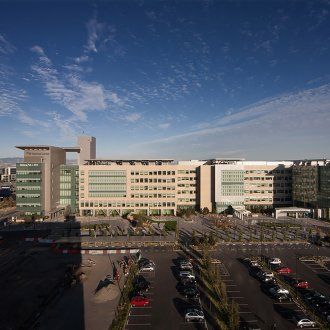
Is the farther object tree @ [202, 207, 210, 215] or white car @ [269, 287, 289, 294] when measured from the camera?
tree @ [202, 207, 210, 215]

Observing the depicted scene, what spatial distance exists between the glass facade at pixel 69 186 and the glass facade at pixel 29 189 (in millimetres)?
7444

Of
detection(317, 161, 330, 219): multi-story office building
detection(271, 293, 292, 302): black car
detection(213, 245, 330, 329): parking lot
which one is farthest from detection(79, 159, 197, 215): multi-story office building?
detection(271, 293, 292, 302): black car

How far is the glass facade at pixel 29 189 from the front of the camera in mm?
73938

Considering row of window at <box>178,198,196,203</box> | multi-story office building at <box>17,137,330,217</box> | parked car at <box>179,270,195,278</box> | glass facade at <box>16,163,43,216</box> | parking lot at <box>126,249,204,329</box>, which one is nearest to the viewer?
parking lot at <box>126,249,204,329</box>

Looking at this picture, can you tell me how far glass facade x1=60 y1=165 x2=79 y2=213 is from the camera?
8025 centimetres

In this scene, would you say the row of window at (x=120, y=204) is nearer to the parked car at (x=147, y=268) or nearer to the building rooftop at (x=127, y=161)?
the building rooftop at (x=127, y=161)

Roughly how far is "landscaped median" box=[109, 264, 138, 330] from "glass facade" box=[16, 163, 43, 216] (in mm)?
45777

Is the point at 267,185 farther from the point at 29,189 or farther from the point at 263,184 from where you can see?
the point at 29,189

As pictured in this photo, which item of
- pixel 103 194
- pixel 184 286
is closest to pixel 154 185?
pixel 103 194

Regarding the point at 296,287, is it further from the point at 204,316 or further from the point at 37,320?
the point at 37,320

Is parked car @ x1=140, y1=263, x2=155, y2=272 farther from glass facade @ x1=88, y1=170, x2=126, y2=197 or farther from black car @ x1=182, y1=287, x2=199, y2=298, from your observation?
glass facade @ x1=88, y1=170, x2=126, y2=197

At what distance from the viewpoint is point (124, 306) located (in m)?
28.6

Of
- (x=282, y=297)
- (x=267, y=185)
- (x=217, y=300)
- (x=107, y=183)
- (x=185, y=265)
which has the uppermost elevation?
(x=107, y=183)

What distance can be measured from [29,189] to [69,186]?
399 inches
